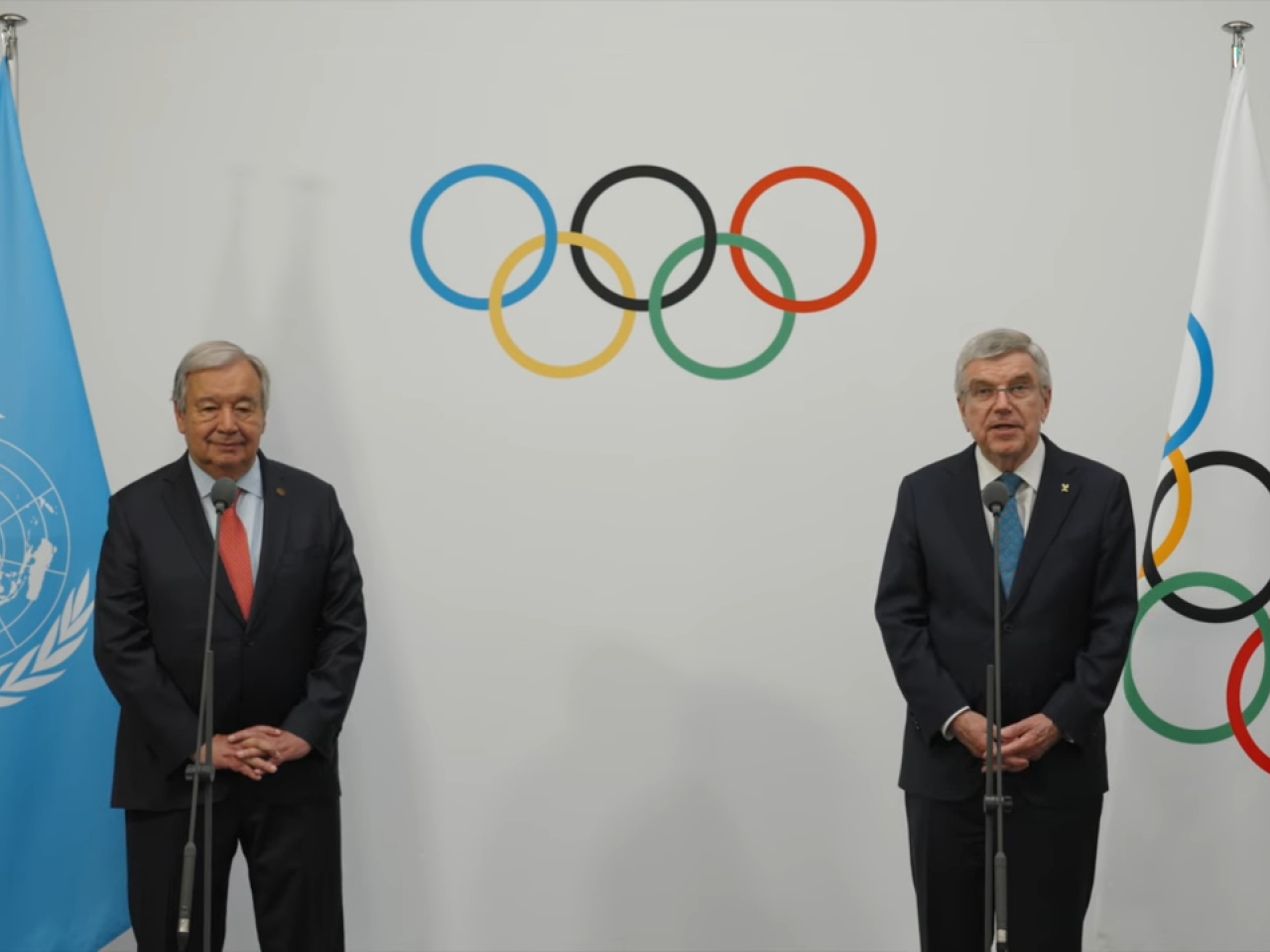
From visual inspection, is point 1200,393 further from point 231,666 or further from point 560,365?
point 231,666

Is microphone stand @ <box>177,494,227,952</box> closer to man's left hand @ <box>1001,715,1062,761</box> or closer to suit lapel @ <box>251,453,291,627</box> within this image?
suit lapel @ <box>251,453,291,627</box>

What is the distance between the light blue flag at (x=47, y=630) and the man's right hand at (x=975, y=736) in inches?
82.1

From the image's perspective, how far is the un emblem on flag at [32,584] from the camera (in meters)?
3.50

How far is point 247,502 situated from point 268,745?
544 millimetres

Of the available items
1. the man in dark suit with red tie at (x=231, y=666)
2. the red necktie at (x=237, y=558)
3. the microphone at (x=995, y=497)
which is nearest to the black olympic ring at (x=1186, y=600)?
the microphone at (x=995, y=497)

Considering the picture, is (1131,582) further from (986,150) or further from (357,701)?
(357,701)

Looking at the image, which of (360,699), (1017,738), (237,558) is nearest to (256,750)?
(237,558)

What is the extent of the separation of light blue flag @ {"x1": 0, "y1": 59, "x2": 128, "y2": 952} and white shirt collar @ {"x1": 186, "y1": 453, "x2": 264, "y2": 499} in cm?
55

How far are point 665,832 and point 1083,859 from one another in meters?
1.38

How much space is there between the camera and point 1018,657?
3023 millimetres

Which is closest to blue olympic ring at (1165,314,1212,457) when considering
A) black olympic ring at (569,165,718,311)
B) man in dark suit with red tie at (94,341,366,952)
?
black olympic ring at (569,165,718,311)

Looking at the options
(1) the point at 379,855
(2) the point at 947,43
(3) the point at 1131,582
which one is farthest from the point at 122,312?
(3) the point at 1131,582

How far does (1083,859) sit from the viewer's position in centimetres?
306

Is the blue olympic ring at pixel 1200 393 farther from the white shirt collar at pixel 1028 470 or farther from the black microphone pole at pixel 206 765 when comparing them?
the black microphone pole at pixel 206 765
